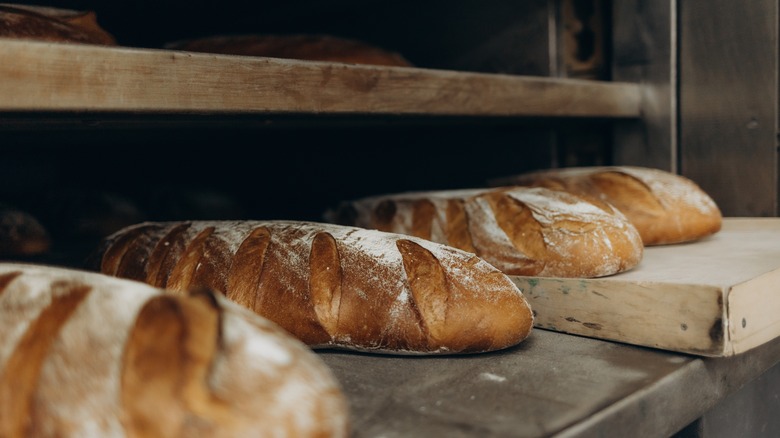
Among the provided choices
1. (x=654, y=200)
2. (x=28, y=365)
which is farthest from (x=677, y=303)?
(x=28, y=365)

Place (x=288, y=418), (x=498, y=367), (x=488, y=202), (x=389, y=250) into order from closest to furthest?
(x=288, y=418), (x=498, y=367), (x=389, y=250), (x=488, y=202)

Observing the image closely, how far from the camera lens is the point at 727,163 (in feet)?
6.93

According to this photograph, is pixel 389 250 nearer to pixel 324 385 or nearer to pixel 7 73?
pixel 324 385

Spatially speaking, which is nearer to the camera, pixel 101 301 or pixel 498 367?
pixel 101 301

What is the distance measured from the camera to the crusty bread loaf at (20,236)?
2.26 m

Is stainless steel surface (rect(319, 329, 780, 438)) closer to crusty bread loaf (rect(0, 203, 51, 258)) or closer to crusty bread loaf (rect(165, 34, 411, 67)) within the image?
crusty bread loaf (rect(165, 34, 411, 67))

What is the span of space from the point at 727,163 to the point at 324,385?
1.88m

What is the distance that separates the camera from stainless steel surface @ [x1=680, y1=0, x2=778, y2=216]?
2010 mm

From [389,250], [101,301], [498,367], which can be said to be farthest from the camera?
[389,250]

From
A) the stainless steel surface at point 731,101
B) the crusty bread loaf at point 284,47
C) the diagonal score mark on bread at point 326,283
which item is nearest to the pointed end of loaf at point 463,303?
the diagonal score mark on bread at point 326,283

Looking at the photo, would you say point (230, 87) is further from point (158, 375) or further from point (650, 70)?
point (650, 70)

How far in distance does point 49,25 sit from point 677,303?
50.0 inches

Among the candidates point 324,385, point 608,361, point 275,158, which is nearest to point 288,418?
point 324,385

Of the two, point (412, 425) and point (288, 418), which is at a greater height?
point (288, 418)
